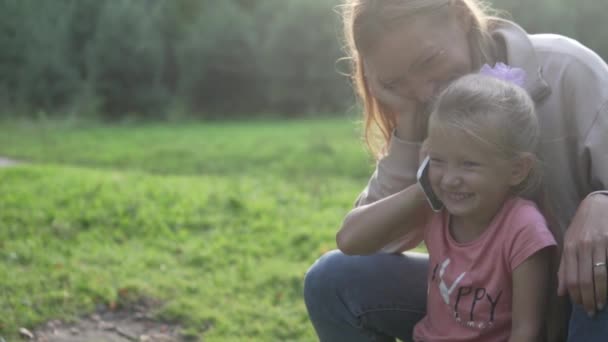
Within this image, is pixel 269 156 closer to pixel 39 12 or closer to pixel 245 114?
pixel 39 12

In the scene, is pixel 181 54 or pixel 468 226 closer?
pixel 468 226

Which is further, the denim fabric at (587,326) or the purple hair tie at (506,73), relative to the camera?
the purple hair tie at (506,73)

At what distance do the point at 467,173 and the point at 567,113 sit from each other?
397 mm

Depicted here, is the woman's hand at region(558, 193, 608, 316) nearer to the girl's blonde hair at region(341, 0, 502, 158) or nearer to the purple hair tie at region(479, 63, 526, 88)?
the purple hair tie at region(479, 63, 526, 88)

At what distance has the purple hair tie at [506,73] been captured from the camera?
2.21 meters

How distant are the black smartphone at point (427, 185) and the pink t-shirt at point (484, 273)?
9 cm

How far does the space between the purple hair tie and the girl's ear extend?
207mm

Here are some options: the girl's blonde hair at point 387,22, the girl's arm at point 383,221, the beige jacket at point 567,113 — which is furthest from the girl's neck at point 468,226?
the girl's blonde hair at point 387,22

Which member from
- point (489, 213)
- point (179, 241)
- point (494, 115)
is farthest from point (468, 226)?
point (179, 241)

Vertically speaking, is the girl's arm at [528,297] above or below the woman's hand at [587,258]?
below

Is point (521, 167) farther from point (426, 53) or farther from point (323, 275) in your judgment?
point (323, 275)

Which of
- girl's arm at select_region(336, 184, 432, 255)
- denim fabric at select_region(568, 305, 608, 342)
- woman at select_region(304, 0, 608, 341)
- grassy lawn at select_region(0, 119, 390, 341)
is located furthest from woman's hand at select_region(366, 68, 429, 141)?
denim fabric at select_region(568, 305, 608, 342)

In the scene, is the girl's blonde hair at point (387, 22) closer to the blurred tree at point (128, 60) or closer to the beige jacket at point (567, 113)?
the beige jacket at point (567, 113)

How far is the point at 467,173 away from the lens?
7.09 feet
